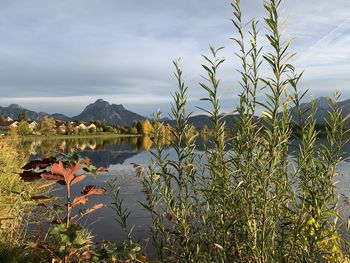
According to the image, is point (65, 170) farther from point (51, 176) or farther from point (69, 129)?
point (69, 129)

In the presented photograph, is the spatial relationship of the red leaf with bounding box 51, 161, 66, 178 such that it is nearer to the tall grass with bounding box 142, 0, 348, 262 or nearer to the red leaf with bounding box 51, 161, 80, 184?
the red leaf with bounding box 51, 161, 80, 184

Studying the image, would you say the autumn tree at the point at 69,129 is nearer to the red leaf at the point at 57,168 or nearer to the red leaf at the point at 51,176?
the red leaf at the point at 51,176

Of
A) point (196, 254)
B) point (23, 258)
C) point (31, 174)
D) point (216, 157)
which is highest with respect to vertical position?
point (216, 157)

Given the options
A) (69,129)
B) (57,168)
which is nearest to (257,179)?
(57,168)

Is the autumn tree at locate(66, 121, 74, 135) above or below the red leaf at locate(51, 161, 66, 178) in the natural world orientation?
below

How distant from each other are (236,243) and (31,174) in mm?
2682

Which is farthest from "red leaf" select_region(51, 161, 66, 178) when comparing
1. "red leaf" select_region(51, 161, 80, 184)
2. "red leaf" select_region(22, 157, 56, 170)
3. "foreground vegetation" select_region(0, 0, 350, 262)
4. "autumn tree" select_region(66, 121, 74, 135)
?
"autumn tree" select_region(66, 121, 74, 135)

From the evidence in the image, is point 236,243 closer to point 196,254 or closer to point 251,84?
point 196,254

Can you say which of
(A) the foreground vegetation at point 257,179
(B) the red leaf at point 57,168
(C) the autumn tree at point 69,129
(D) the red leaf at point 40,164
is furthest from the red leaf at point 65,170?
(C) the autumn tree at point 69,129

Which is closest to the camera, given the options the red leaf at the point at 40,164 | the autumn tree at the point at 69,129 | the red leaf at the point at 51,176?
the red leaf at the point at 51,176

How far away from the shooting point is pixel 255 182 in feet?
9.20

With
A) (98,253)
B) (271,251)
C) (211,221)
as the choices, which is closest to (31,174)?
(98,253)

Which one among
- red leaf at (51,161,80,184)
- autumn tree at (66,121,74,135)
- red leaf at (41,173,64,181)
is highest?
A: red leaf at (51,161,80,184)

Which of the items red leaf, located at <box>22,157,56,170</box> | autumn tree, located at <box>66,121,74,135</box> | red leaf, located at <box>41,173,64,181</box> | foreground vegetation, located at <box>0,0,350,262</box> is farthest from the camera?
autumn tree, located at <box>66,121,74,135</box>
